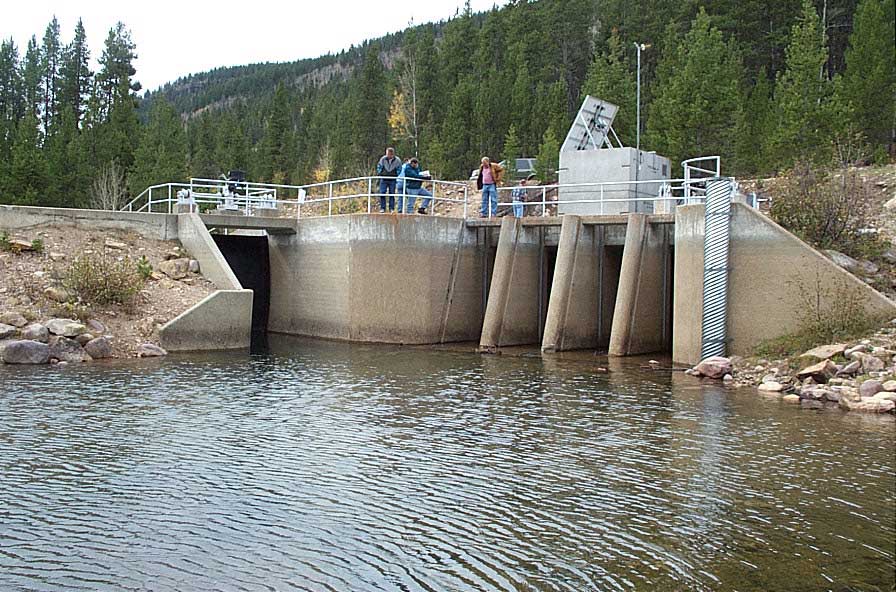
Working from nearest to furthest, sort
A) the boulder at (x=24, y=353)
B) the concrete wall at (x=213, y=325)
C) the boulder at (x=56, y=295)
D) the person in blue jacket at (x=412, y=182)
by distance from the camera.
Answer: the boulder at (x=24, y=353), the boulder at (x=56, y=295), the concrete wall at (x=213, y=325), the person in blue jacket at (x=412, y=182)

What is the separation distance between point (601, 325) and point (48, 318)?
1378 centimetres

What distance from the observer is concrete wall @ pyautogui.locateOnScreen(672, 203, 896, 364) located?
18.6 m

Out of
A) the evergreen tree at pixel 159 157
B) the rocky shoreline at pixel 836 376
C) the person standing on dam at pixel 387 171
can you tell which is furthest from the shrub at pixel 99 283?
the evergreen tree at pixel 159 157

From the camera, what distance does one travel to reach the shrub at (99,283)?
22.4 m

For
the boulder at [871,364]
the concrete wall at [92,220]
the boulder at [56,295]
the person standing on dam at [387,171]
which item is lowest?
the boulder at [871,364]

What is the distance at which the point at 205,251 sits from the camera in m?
25.8

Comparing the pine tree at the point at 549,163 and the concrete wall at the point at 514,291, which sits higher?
the pine tree at the point at 549,163

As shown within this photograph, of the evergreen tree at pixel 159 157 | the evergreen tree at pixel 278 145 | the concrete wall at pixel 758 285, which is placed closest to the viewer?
the concrete wall at pixel 758 285

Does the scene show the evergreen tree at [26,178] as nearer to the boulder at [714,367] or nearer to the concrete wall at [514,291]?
the concrete wall at [514,291]

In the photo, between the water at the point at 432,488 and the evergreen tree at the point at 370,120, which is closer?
the water at the point at 432,488

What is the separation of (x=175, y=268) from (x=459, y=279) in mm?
7760

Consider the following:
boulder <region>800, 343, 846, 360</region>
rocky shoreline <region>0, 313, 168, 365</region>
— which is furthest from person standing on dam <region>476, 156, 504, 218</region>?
boulder <region>800, 343, 846, 360</region>

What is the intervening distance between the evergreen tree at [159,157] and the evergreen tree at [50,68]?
14.1 meters

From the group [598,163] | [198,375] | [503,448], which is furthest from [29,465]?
[598,163]
